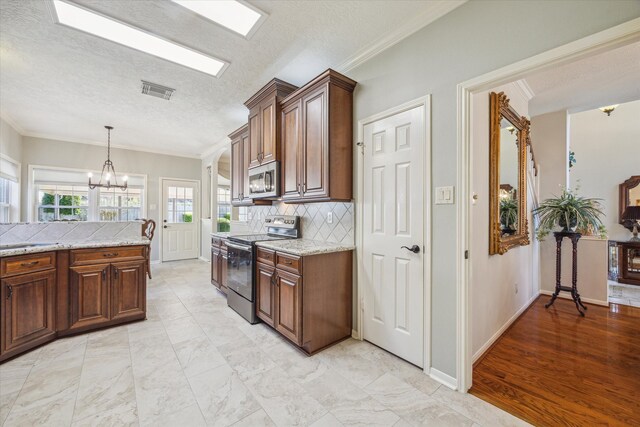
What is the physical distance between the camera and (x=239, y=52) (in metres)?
2.49

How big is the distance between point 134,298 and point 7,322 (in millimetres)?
894

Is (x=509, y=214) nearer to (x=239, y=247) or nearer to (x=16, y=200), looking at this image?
(x=239, y=247)

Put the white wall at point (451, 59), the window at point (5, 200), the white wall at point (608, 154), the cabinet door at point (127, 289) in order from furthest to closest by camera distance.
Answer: the white wall at point (608, 154), the window at point (5, 200), the cabinet door at point (127, 289), the white wall at point (451, 59)

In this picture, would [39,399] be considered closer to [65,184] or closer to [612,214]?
[65,184]

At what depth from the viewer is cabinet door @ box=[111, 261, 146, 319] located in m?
2.72

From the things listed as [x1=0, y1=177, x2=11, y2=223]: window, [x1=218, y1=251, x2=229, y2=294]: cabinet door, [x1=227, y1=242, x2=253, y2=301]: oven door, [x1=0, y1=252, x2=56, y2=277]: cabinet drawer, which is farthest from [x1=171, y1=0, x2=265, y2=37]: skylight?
[x1=0, y1=177, x2=11, y2=223]: window

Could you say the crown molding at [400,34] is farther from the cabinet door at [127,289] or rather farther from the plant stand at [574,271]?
the plant stand at [574,271]

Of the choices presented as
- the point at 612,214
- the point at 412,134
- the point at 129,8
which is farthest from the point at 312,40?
the point at 612,214

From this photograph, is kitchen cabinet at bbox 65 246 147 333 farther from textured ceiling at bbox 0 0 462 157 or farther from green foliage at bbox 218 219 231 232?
green foliage at bbox 218 219 231 232

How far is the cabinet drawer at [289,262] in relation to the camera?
2191 mm

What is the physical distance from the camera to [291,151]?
2.82m

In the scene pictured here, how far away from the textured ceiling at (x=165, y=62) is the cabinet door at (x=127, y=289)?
2082mm

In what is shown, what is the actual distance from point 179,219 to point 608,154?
8.85 meters

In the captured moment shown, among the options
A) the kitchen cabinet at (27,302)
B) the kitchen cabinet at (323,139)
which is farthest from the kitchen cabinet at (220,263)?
the kitchen cabinet at (27,302)
